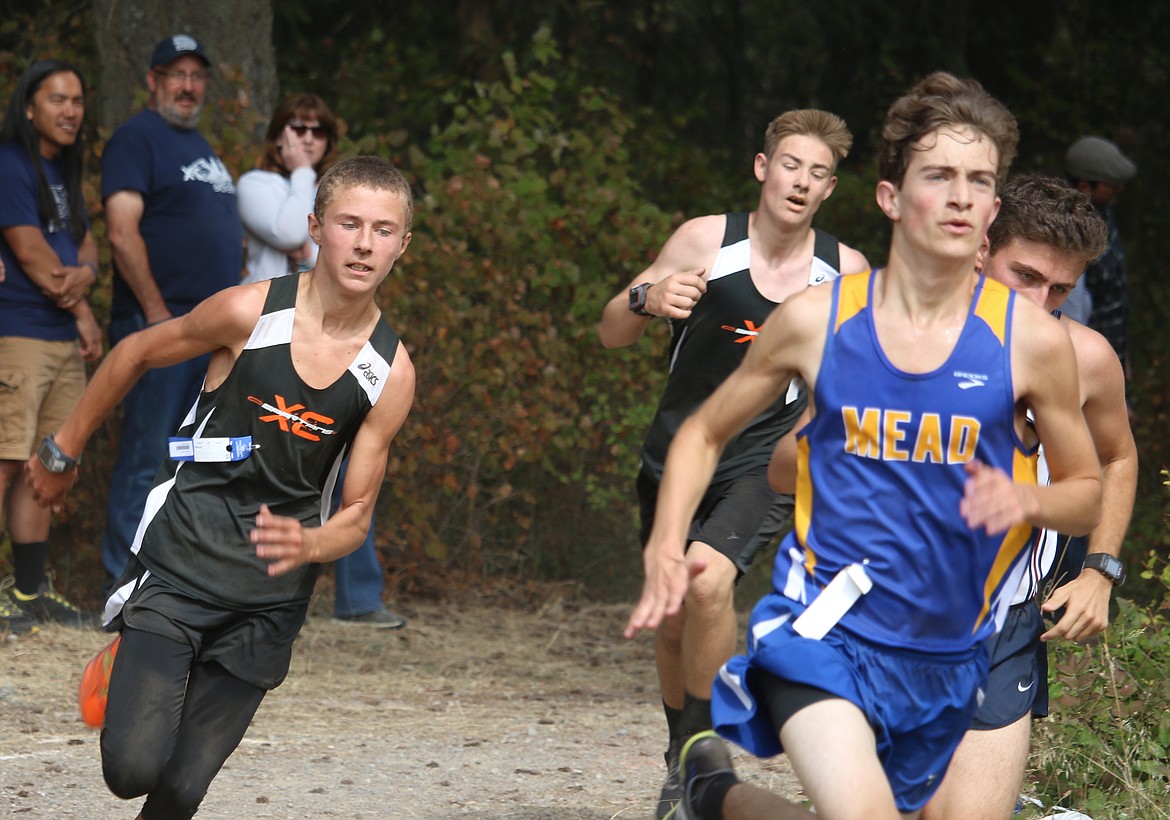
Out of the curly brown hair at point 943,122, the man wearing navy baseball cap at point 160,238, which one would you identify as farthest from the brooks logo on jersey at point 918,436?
the man wearing navy baseball cap at point 160,238

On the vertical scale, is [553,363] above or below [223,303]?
below

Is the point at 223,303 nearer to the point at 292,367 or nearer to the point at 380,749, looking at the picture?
the point at 292,367

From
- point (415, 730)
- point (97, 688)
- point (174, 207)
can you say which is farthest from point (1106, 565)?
point (174, 207)

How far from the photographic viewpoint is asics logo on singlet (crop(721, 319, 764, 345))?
5277mm

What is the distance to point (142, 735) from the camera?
4016mm

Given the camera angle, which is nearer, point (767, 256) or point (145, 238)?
point (767, 256)

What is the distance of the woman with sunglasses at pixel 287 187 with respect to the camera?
7180 mm

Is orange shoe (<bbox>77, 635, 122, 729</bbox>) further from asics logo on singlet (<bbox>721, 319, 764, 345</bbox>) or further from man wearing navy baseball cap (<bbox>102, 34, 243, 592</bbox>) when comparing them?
man wearing navy baseball cap (<bbox>102, 34, 243, 592</bbox>)

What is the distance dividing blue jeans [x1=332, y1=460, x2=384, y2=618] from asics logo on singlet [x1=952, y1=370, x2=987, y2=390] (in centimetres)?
508

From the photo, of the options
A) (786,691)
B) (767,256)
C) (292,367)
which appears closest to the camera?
(786,691)

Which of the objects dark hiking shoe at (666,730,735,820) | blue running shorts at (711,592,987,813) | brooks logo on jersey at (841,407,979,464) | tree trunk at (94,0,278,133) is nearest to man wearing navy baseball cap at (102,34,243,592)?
tree trunk at (94,0,278,133)

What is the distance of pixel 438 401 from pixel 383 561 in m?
Result: 0.99

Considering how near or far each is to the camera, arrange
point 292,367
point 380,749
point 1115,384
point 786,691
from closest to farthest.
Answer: point 786,691
point 1115,384
point 292,367
point 380,749

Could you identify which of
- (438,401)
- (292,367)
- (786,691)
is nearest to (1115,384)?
(786,691)
